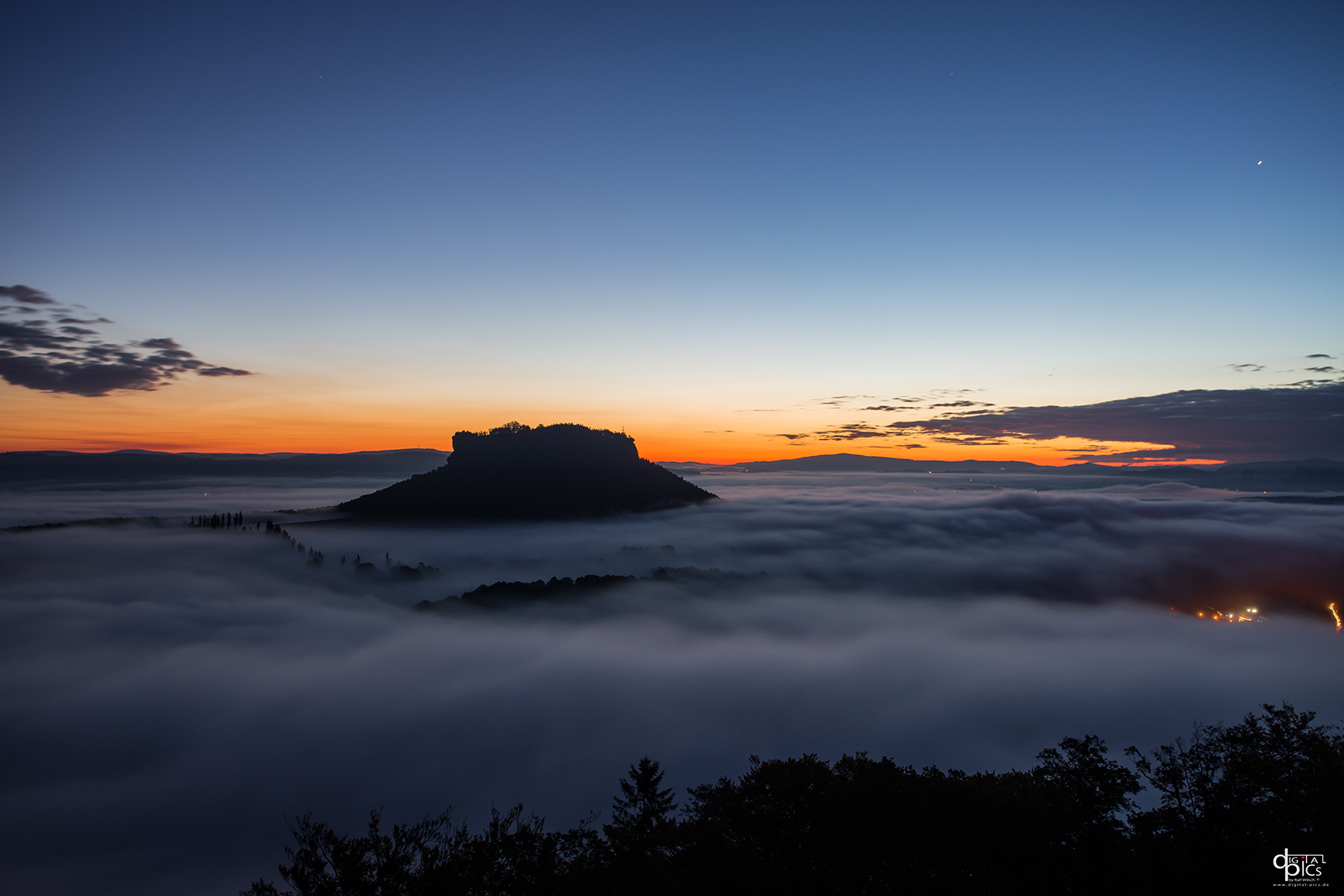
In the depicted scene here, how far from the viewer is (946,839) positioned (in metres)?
32.5

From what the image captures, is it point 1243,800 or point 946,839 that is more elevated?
point 1243,800

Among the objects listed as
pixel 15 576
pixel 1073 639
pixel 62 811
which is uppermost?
pixel 15 576

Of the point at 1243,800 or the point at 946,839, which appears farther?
the point at 946,839

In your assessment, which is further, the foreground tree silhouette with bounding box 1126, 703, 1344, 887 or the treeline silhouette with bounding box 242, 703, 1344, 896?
the treeline silhouette with bounding box 242, 703, 1344, 896

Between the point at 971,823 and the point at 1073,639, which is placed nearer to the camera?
the point at 971,823

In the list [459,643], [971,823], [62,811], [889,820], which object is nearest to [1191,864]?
[971,823]

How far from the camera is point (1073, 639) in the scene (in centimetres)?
19338

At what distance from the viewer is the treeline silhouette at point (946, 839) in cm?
2677

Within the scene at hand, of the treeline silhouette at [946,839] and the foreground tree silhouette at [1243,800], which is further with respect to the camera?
the treeline silhouette at [946,839]

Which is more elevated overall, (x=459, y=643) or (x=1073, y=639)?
(x=459, y=643)

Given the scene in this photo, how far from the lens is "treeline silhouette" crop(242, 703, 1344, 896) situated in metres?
26.8

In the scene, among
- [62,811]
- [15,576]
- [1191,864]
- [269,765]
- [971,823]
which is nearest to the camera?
[1191,864]

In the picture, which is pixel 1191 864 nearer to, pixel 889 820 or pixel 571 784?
pixel 889 820

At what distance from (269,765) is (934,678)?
548 ft
